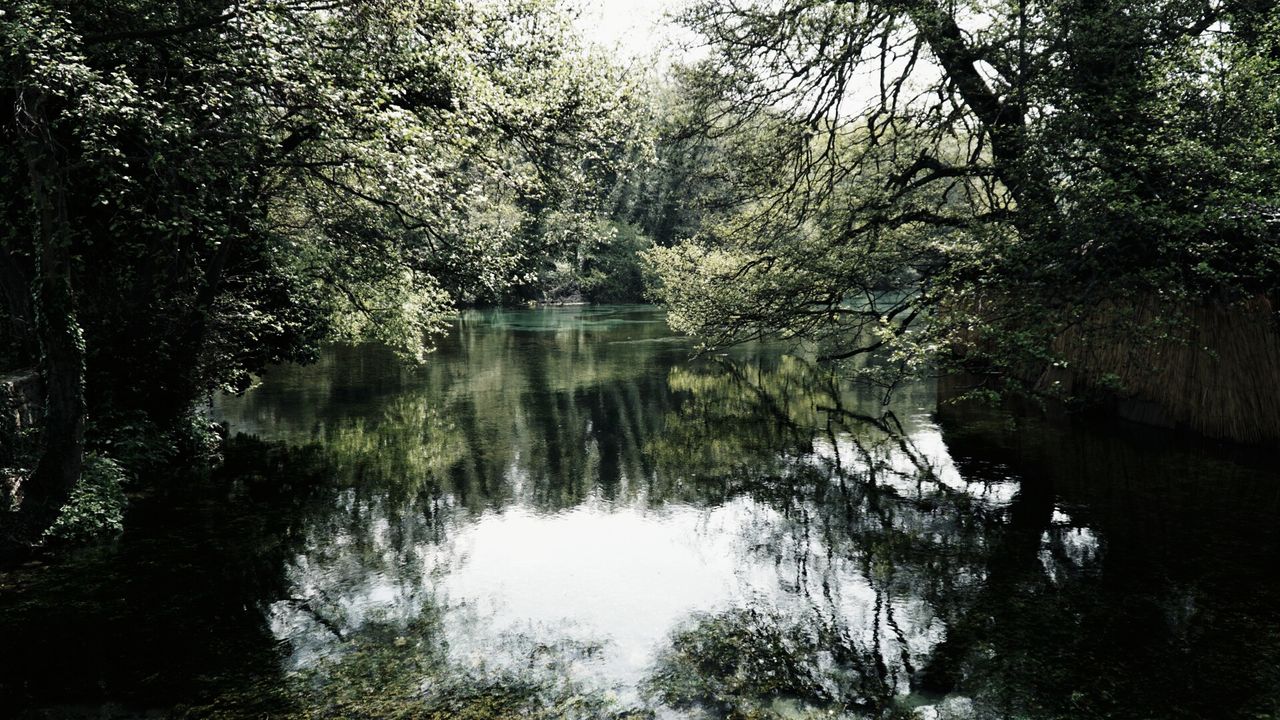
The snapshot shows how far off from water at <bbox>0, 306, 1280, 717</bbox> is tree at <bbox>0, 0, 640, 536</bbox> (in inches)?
78.3

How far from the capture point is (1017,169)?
1030cm

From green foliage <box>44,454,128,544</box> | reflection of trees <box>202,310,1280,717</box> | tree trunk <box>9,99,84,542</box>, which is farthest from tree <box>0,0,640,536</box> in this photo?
reflection of trees <box>202,310,1280,717</box>

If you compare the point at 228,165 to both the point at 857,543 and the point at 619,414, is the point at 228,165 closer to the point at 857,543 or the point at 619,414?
the point at 857,543

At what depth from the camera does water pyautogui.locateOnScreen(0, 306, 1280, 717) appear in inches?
216

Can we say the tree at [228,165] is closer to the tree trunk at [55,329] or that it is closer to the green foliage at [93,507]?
the tree trunk at [55,329]

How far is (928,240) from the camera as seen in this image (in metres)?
14.3

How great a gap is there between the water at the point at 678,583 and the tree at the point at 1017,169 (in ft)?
7.40

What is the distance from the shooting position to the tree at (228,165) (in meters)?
6.70

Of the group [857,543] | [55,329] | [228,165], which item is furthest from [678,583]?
[228,165]

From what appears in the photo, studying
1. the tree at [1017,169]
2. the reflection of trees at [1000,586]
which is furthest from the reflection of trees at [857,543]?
the tree at [1017,169]

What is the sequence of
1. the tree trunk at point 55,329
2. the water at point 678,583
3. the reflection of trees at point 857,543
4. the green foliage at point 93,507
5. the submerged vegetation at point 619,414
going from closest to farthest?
the water at point 678,583 → the reflection of trees at point 857,543 → the submerged vegetation at point 619,414 → the tree trunk at point 55,329 → the green foliage at point 93,507

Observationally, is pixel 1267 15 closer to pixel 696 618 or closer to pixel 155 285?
pixel 696 618

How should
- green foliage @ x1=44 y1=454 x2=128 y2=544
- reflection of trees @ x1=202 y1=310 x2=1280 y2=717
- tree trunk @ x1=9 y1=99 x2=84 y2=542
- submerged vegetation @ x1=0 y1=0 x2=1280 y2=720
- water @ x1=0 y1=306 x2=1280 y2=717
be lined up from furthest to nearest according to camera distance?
green foliage @ x1=44 y1=454 x2=128 y2=544 < tree trunk @ x1=9 y1=99 x2=84 y2=542 < submerged vegetation @ x1=0 y1=0 x2=1280 y2=720 < reflection of trees @ x1=202 y1=310 x2=1280 y2=717 < water @ x1=0 y1=306 x2=1280 y2=717

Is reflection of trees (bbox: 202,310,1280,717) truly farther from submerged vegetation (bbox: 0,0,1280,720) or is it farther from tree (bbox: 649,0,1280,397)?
tree (bbox: 649,0,1280,397)
